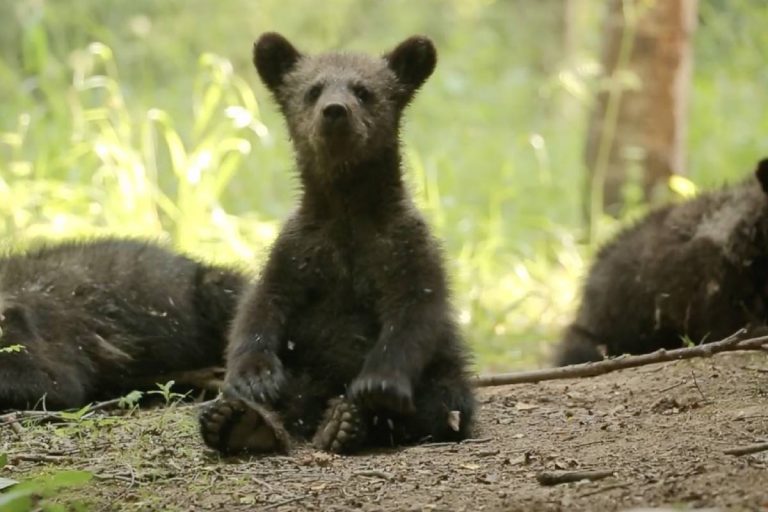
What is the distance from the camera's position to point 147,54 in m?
13.9

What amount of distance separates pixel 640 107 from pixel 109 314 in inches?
226

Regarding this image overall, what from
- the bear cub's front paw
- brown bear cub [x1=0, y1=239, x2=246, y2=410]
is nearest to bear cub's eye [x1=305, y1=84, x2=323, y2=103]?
the bear cub's front paw

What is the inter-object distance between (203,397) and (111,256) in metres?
1.16

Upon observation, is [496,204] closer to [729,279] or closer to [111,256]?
[729,279]

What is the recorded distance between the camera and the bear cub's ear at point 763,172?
266 inches

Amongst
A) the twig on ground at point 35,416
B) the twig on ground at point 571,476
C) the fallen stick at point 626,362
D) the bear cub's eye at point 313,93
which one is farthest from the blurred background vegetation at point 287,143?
the twig on ground at point 571,476

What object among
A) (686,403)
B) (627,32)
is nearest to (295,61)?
(686,403)

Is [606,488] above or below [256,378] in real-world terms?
below

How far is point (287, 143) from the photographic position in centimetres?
1124

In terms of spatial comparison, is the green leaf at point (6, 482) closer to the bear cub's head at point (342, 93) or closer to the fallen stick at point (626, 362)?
the bear cub's head at point (342, 93)

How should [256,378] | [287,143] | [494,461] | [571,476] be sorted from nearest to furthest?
[571,476] → [494,461] → [256,378] → [287,143]

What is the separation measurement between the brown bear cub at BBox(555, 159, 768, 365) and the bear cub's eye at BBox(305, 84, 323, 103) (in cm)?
262

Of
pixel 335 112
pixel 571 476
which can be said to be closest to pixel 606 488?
pixel 571 476

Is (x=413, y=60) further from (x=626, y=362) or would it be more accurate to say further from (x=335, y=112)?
(x=626, y=362)
